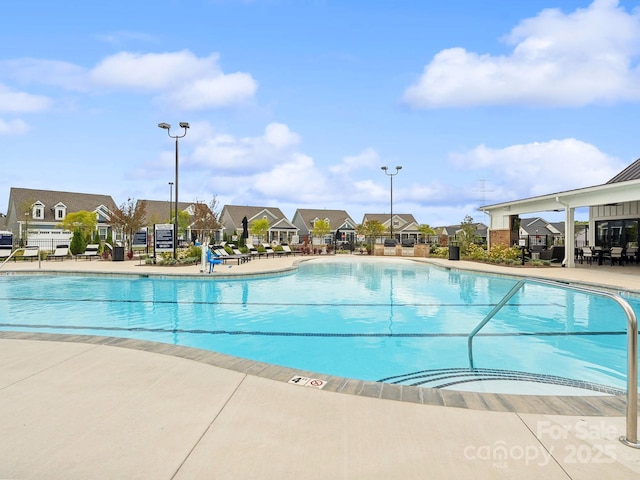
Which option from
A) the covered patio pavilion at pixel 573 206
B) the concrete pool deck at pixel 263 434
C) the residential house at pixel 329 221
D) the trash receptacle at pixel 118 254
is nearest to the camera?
the concrete pool deck at pixel 263 434

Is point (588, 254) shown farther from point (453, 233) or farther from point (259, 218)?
point (453, 233)

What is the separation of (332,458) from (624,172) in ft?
90.5

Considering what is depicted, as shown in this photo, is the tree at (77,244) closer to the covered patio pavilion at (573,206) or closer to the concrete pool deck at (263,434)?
the concrete pool deck at (263,434)

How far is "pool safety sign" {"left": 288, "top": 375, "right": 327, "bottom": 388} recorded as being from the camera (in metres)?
3.49

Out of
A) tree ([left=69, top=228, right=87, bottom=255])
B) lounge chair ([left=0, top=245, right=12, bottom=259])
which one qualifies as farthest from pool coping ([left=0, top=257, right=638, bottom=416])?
tree ([left=69, top=228, right=87, bottom=255])

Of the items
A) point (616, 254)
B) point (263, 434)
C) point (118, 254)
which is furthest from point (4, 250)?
point (616, 254)

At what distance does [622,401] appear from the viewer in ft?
10.4

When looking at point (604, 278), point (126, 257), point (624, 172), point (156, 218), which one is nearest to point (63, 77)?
point (126, 257)

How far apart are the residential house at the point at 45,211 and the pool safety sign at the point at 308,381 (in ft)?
135

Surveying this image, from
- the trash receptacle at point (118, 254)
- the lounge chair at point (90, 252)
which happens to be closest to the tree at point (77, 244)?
the lounge chair at point (90, 252)

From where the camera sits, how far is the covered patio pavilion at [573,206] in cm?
1542

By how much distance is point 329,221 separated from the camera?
195 ft

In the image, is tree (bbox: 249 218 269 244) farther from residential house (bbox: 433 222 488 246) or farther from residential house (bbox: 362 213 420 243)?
residential house (bbox: 433 222 488 246)

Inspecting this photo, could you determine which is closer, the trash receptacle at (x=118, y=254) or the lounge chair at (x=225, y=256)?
the lounge chair at (x=225, y=256)
